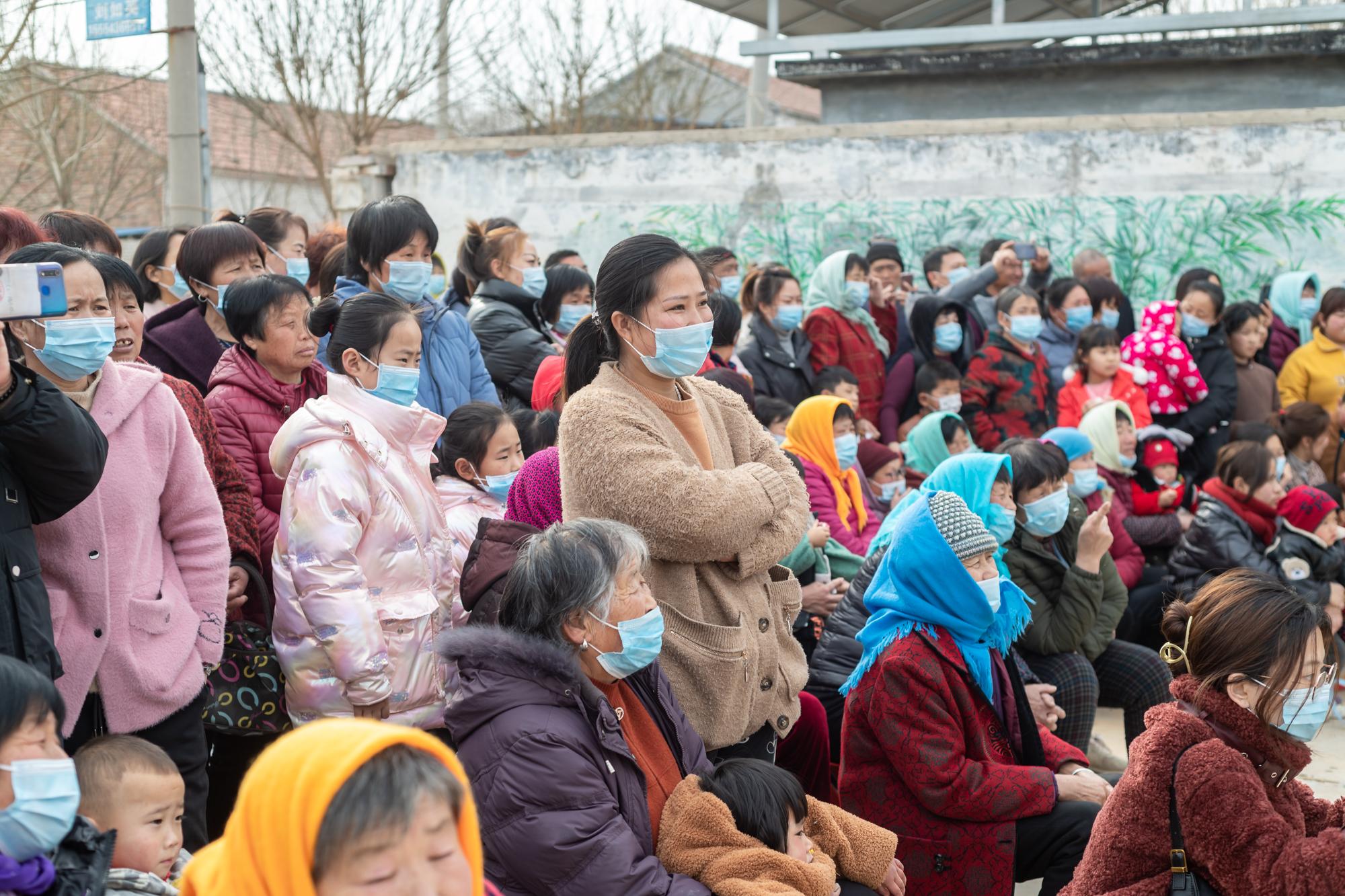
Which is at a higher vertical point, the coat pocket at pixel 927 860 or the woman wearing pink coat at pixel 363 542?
the woman wearing pink coat at pixel 363 542

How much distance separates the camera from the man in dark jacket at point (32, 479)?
9.30ft

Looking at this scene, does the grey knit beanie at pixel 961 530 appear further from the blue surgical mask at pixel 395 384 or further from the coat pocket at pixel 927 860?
the blue surgical mask at pixel 395 384

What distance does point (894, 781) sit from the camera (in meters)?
3.95

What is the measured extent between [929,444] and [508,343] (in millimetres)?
2258

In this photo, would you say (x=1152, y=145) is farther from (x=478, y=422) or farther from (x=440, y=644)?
(x=440, y=644)

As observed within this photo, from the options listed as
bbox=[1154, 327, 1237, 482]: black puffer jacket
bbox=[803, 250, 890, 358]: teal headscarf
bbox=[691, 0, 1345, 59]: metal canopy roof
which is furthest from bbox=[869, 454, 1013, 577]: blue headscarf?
bbox=[691, 0, 1345, 59]: metal canopy roof

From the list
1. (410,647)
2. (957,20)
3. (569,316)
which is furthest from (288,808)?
(957,20)

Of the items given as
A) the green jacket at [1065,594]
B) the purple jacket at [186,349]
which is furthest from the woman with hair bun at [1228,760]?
the purple jacket at [186,349]

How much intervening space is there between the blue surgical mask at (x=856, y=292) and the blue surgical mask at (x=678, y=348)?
4.52m

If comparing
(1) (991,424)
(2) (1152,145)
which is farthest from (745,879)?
(2) (1152,145)

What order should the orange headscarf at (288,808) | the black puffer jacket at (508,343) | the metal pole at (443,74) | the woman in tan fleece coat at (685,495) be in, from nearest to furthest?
1. the orange headscarf at (288,808)
2. the woman in tan fleece coat at (685,495)
3. the black puffer jacket at (508,343)
4. the metal pole at (443,74)

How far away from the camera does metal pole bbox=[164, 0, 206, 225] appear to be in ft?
27.5

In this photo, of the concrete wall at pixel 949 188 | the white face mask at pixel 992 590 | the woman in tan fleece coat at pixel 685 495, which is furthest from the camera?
the concrete wall at pixel 949 188

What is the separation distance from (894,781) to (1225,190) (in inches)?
339
